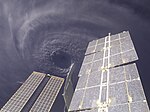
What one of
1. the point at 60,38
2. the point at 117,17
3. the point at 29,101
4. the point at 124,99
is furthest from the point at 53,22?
the point at 124,99

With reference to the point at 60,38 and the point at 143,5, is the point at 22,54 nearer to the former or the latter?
the point at 60,38

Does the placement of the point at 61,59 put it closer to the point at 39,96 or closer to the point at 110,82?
the point at 39,96

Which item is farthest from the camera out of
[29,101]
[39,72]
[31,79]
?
[39,72]

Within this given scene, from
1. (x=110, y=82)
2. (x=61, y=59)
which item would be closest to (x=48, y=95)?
(x=61, y=59)

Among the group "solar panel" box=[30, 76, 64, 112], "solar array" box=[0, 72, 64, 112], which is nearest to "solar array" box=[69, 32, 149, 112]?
"solar panel" box=[30, 76, 64, 112]

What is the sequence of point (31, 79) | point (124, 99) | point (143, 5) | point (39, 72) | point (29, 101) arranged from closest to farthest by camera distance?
point (124, 99) → point (143, 5) → point (29, 101) → point (31, 79) → point (39, 72)

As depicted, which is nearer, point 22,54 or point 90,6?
point 90,6

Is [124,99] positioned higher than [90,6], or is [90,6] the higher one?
[90,6]
